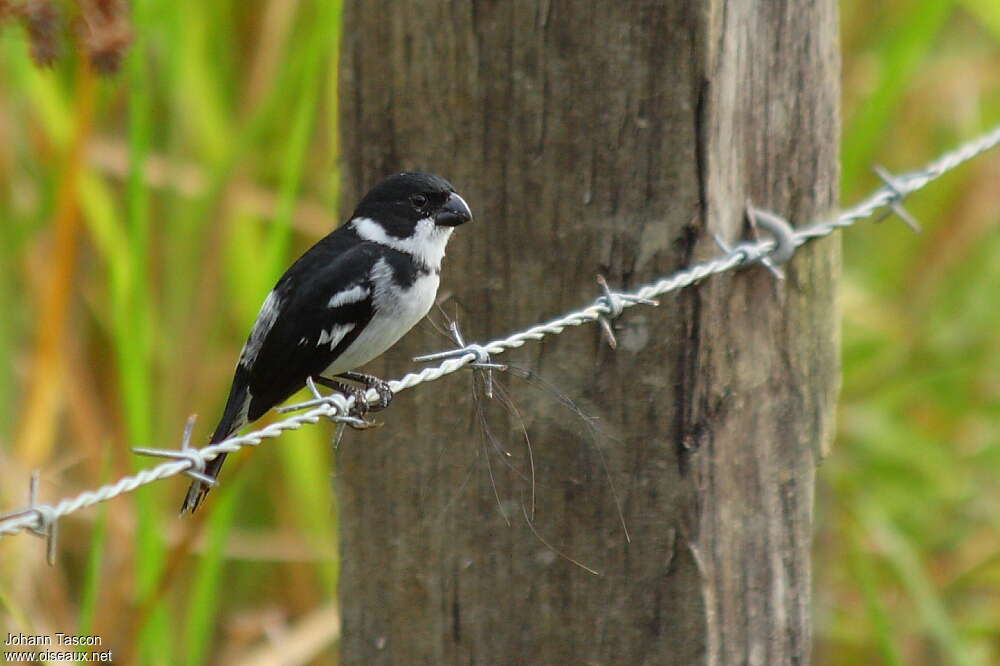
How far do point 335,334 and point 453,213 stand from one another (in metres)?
0.43

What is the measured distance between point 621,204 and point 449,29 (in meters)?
0.42

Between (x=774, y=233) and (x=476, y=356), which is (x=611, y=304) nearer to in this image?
(x=476, y=356)

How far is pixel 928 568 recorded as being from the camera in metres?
4.36

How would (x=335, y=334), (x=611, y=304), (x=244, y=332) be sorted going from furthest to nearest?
(x=244, y=332)
(x=335, y=334)
(x=611, y=304)

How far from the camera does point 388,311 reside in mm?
2379

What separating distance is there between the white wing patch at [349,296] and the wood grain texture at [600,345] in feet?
1.00

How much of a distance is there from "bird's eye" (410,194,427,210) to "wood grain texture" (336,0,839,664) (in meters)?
0.07

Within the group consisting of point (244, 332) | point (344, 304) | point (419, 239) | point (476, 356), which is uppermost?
point (244, 332)

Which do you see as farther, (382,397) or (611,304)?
(382,397)

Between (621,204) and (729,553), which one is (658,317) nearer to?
(621,204)

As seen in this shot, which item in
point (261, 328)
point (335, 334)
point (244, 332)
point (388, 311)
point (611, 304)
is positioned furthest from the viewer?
point (244, 332)

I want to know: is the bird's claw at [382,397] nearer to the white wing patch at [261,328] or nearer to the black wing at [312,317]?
the black wing at [312,317]

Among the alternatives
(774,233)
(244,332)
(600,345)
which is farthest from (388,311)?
(244,332)

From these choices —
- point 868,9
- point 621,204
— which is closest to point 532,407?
point 621,204
